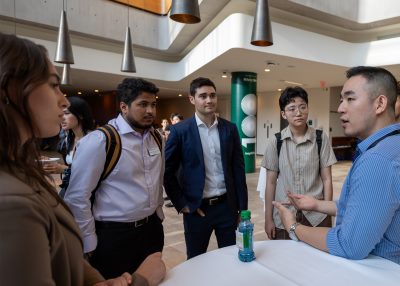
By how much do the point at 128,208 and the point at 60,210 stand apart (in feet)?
3.57

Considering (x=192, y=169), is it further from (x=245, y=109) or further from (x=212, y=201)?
(x=245, y=109)

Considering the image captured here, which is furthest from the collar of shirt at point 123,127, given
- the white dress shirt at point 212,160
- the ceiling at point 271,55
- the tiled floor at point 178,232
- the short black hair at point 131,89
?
the ceiling at point 271,55

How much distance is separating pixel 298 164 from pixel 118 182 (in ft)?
4.41

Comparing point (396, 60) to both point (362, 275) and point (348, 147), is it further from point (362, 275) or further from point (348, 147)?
point (362, 275)

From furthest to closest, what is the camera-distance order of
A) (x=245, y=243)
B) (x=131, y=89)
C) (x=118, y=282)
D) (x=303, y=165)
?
(x=303, y=165) < (x=131, y=89) < (x=245, y=243) < (x=118, y=282)

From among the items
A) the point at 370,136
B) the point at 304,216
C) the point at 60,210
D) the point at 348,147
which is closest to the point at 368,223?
the point at 370,136

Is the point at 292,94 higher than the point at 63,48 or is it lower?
lower

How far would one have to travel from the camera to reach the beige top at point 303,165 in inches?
88.7

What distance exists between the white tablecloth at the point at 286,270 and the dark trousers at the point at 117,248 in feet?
2.14

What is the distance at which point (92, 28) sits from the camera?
8438 millimetres

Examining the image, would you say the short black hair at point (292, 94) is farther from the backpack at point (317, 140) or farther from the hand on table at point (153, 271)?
the hand on table at point (153, 271)

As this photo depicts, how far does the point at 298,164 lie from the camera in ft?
7.46

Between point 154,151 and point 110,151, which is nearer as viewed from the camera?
point 110,151

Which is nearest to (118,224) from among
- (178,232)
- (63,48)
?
(178,232)
